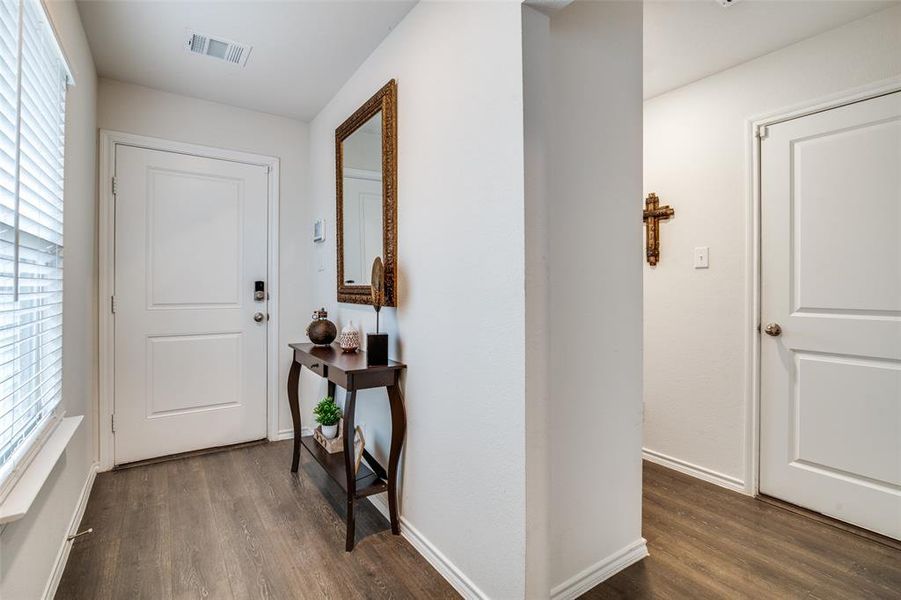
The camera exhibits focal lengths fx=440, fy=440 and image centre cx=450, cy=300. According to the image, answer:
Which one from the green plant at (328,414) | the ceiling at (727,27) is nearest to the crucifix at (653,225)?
the ceiling at (727,27)

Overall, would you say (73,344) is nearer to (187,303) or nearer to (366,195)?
(187,303)

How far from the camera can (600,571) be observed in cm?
165

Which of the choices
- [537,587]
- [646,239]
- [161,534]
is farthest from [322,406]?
[646,239]

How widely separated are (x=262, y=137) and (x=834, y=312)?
3.56 metres

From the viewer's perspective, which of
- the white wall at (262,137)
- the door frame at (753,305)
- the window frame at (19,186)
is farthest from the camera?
the white wall at (262,137)

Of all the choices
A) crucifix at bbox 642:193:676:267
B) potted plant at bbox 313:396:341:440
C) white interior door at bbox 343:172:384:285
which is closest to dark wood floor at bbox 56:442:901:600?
potted plant at bbox 313:396:341:440

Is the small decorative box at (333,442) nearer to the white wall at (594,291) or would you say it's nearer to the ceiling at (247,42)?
the white wall at (594,291)

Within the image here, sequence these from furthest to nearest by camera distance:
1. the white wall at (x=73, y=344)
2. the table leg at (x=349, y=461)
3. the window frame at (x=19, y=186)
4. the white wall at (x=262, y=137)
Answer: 1. the white wall at (x=262, y=137)
2. the table leg at (x=349, y=461)
3. the white wall at (x=73, y=344)
4. the window frame at (x=19, y=186)

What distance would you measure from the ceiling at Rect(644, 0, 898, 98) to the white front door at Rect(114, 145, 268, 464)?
2.60 m

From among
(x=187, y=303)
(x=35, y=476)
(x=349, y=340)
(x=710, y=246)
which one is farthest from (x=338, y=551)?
(x=710, y=246)

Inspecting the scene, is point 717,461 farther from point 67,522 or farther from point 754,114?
point 67,522

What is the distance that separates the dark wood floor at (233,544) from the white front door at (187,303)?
1.30 ft

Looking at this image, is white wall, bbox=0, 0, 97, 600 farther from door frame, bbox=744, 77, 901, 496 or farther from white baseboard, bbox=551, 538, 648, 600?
door frame, bbox=744, 77, 901, 496

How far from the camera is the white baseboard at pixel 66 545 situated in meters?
1.54
